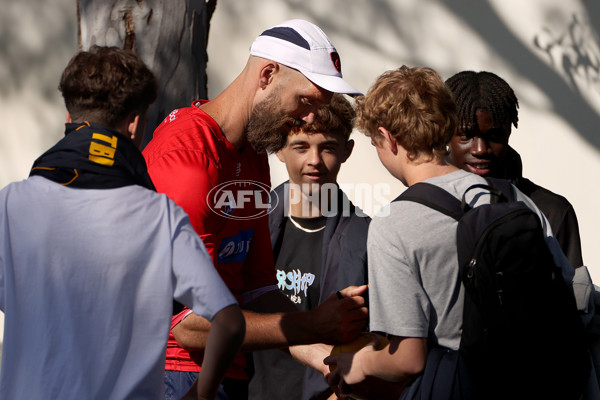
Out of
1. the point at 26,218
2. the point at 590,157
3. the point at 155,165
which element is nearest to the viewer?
the point at 26,218

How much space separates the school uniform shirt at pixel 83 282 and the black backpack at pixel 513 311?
74 centimetres

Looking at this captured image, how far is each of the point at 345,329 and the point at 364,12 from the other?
132 inches

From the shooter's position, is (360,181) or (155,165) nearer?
(155,165)

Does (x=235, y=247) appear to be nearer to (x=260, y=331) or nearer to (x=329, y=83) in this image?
(x=260, y=331)

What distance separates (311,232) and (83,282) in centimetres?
216

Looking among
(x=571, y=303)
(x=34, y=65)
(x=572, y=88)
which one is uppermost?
(x=572, y=88)

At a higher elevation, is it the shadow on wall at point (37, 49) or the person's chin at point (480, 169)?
the person's chin at point (480, 169)

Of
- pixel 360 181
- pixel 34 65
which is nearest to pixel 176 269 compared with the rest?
pixel 360 181

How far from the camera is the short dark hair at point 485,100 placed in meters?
3.53

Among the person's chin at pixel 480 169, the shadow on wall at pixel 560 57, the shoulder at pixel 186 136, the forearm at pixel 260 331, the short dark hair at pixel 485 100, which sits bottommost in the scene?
the forearm at pixel 260 331

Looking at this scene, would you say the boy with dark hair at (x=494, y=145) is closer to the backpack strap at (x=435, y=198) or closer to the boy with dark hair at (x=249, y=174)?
the boy with dark hair at (x=249, y=174)

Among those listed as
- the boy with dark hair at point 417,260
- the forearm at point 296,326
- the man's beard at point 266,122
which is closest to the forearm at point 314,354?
the forearm at point 296,326

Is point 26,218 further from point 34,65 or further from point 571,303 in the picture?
point 34,65

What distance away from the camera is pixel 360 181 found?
5.47 meters
